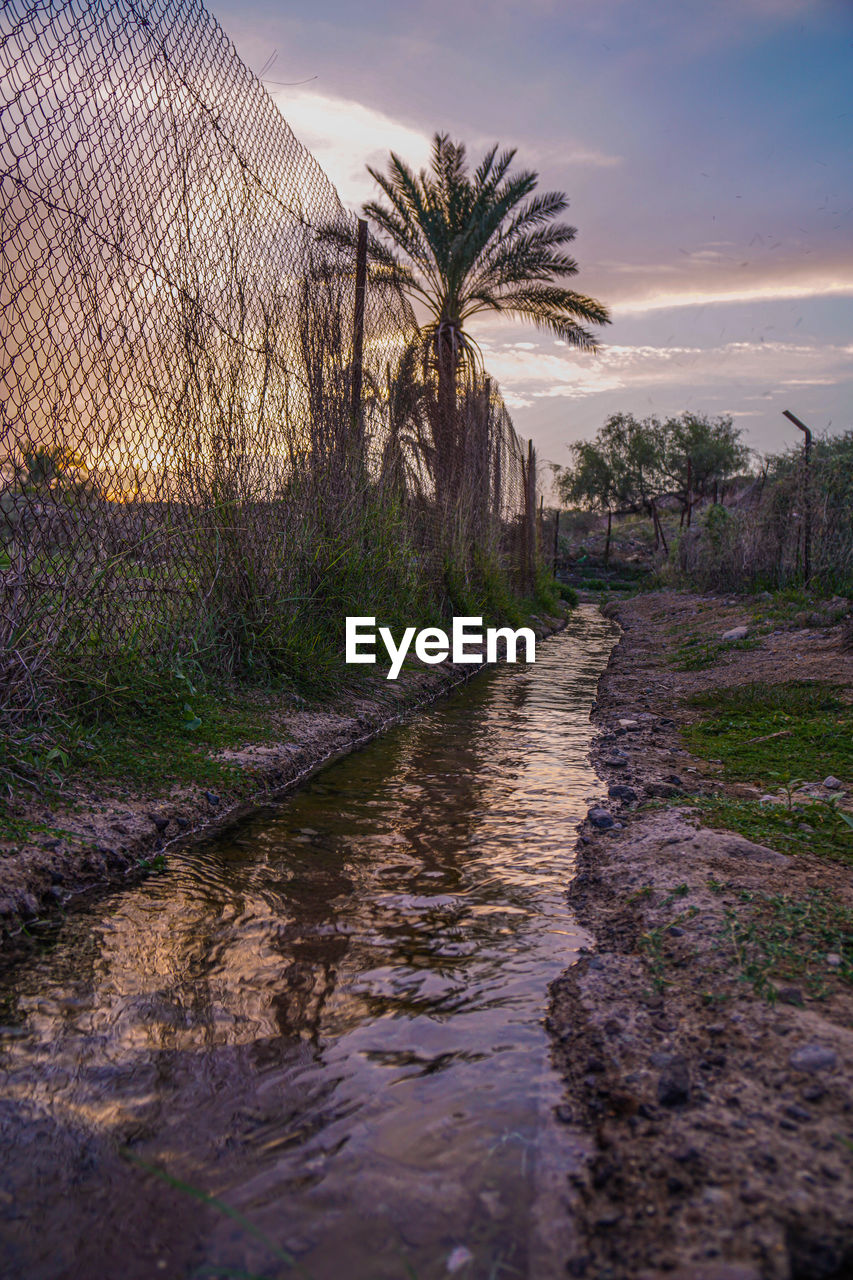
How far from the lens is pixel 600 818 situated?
10.4 ft

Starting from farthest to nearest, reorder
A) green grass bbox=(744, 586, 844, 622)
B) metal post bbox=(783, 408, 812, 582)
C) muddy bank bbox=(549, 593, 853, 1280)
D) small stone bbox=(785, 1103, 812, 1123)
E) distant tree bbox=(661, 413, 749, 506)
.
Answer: distant tree bbox=(661, 413, 749, 506)
metal post bbox=(783, 408, 812, 582)
green grass bbox=(744, 586, 844, 622)
small stone bbox=(785, 1103, 812, 1123)
muddy bank bbox=(549, 593, 853, 1280)

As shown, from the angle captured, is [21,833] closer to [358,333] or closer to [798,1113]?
[798,1113]

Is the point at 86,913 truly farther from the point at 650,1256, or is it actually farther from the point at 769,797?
the point at 769,797

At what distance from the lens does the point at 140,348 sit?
12.4 ft

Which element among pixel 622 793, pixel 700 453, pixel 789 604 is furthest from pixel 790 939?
pixel 700 453

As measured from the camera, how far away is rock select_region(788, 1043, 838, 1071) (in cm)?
147

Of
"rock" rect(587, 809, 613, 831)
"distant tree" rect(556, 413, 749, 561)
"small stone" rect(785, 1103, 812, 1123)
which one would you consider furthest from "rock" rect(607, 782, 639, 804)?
"distant tree" rect(556, 413, 749, 561)

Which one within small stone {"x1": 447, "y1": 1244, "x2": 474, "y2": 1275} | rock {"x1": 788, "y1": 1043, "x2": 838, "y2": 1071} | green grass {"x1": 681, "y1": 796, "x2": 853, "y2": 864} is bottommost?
small stone {"x1": 447, "y1": 1244, "x2": 474, "y2": 1275}

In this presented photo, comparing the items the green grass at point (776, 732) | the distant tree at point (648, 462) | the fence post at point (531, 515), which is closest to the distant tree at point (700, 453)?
the distant tree at point (648, 462)

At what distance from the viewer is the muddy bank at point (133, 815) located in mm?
2393

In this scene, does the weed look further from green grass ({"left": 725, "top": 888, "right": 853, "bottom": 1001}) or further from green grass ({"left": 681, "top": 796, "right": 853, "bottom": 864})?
green grass ({"left": 725, "top": 888, "right": 853, "bottom": 1001})

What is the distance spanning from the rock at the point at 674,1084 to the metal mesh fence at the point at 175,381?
7.99ft

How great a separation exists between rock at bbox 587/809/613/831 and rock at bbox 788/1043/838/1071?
5.14 feet

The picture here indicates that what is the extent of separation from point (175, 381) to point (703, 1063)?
144 inches
